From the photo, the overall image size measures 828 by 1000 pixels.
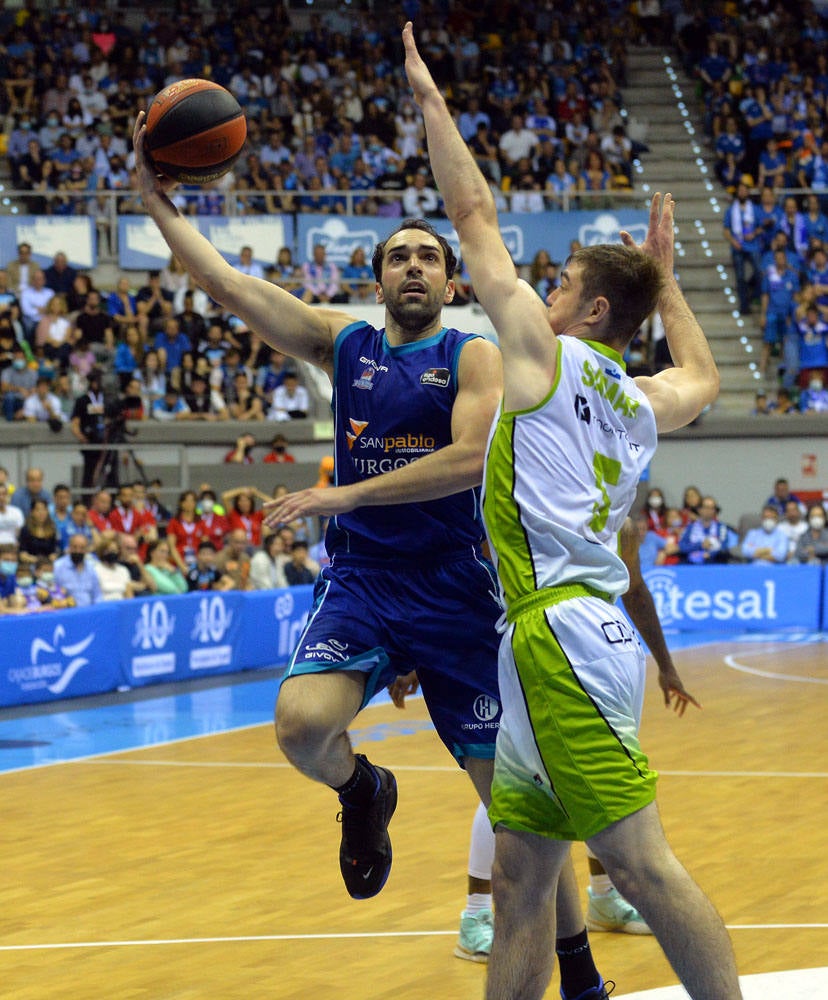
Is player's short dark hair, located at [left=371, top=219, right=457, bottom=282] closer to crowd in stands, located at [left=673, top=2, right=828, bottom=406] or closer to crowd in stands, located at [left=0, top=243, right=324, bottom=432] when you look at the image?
crowd in stands, located at [left=0, top=243, right=324, bottom=432]

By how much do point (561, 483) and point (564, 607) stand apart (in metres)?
0.30

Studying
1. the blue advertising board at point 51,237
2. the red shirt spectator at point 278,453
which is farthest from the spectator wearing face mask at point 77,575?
the blue advertising board at point 51,237

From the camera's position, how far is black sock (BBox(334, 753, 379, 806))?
16.1ft

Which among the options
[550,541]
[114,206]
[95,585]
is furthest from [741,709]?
[114,206]

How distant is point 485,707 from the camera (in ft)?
15.6

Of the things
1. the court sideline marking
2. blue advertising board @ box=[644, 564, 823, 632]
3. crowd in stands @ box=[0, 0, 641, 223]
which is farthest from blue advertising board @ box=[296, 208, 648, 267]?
the court sideline marking

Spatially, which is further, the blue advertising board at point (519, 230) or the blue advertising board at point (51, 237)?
the blue advertising board at point (519, 230)

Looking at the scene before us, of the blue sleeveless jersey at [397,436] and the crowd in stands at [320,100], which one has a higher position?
the crowd in stands at [320,100]

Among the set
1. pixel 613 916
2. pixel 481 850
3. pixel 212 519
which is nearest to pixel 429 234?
pixel 481 850

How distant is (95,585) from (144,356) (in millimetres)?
5664

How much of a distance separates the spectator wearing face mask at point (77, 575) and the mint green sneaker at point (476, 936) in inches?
341

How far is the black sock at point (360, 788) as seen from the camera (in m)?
4.90

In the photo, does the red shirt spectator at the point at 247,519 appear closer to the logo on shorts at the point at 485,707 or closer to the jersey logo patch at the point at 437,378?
the jersey logo patch at the point at 437,378

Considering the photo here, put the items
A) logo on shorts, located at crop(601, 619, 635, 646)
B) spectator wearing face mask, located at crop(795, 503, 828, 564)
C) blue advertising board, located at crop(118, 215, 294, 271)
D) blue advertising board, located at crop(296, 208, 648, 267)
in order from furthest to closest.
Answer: blue advertising board, located at crop(296, 208, 648, 267) < blue advertising board, located at crop(118, 215, 294, 271) < spectator wearing face mask, located at crop(795, 503, 828, 564) < logo on shorts, located at crop(601, 619, 635, 646)
